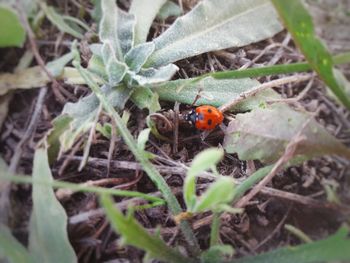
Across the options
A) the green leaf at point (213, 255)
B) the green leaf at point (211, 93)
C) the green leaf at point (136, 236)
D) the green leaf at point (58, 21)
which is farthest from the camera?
the green leaf at point (58, 21)

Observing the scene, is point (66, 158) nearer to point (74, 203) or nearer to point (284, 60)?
point (74, 203)

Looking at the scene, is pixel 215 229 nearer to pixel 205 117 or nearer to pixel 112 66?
pixel 205 117

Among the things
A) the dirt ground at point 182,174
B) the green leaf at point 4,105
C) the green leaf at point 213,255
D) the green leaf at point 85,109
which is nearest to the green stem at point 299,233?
the dirt ground at point 182,174

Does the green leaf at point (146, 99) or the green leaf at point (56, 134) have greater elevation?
the green leaf at point (146, 99)

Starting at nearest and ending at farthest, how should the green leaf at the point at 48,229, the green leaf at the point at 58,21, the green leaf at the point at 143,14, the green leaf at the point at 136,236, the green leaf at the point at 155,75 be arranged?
the green leaf at the point at 136,236, the green leaf at the point at 48,229, the green leaf at the point at 155,75, the green leaf at the point at 143,14, the green leaf at the point at 58,21

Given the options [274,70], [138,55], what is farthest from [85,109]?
[274,70]

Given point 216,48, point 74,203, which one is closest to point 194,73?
point 216,48

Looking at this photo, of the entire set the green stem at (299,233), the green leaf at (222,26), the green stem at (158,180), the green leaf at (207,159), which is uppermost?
the green leaf at (222,26)

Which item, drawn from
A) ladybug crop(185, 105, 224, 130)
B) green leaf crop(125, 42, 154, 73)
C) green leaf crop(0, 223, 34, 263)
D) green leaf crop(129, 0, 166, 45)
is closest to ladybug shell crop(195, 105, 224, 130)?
ladybug crop(185, 105, 224, 130)

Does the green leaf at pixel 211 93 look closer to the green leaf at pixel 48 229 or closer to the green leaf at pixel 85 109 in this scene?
the green leaf at pixel 85 109
